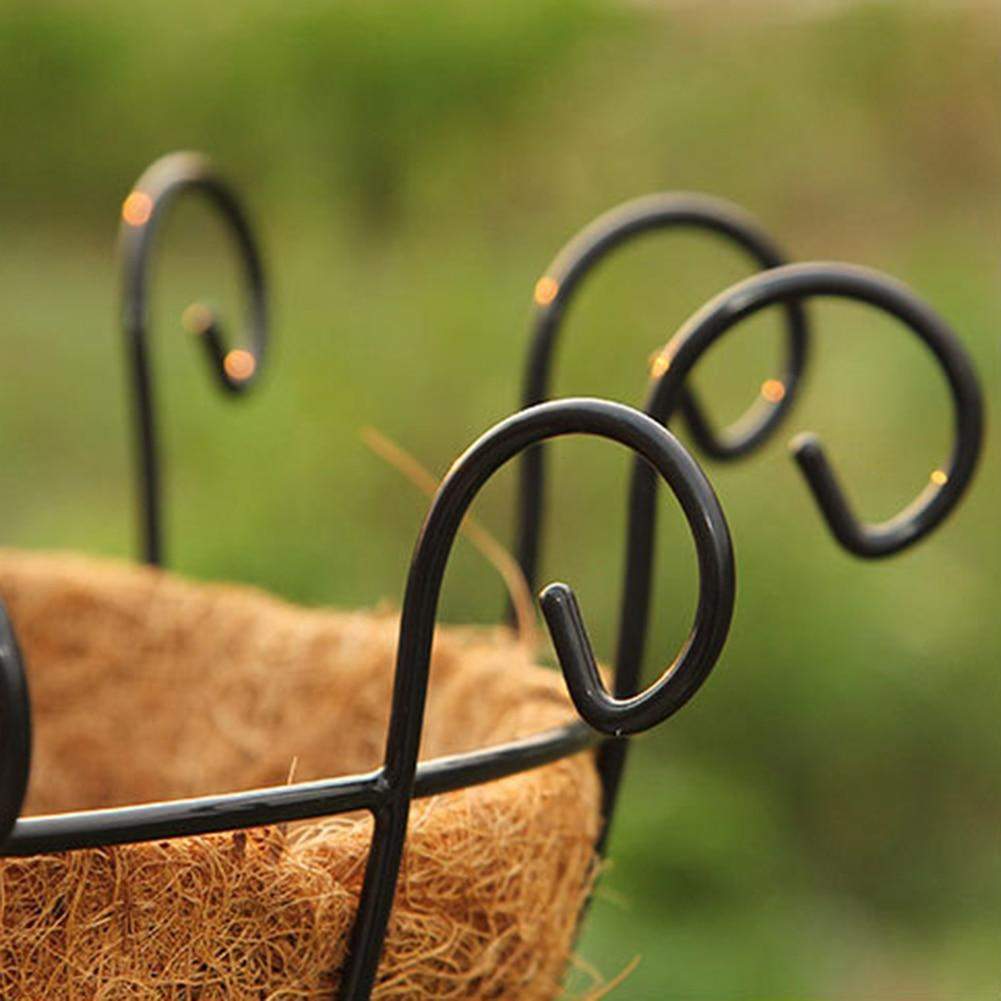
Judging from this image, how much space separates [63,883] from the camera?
0.31 meters

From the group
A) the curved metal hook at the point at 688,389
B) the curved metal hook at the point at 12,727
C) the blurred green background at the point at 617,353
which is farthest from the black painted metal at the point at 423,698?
the blurred green background at the point at 617,353

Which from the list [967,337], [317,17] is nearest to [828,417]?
[967,337]

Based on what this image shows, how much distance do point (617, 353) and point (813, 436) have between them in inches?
36.1

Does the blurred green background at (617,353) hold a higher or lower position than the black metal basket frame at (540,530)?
lower

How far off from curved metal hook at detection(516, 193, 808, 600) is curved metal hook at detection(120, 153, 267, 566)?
10cm

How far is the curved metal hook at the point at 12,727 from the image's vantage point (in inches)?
10.8

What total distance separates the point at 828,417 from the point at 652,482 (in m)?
0.92

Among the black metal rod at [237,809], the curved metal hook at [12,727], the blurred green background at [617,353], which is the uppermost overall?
the curved metal hook at [12,727]

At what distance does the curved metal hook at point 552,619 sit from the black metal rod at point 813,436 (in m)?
0.08

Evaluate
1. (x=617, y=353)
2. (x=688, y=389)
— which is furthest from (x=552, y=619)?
(x=617, y=353)

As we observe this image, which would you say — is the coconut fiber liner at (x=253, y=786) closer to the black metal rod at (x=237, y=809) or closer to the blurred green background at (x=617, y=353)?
the black metal rod at (x=237, y=809)

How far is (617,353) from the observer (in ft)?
4.30

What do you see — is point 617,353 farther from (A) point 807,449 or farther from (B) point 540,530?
(A) point 807,449

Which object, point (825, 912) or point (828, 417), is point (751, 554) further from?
point (825, 912)
